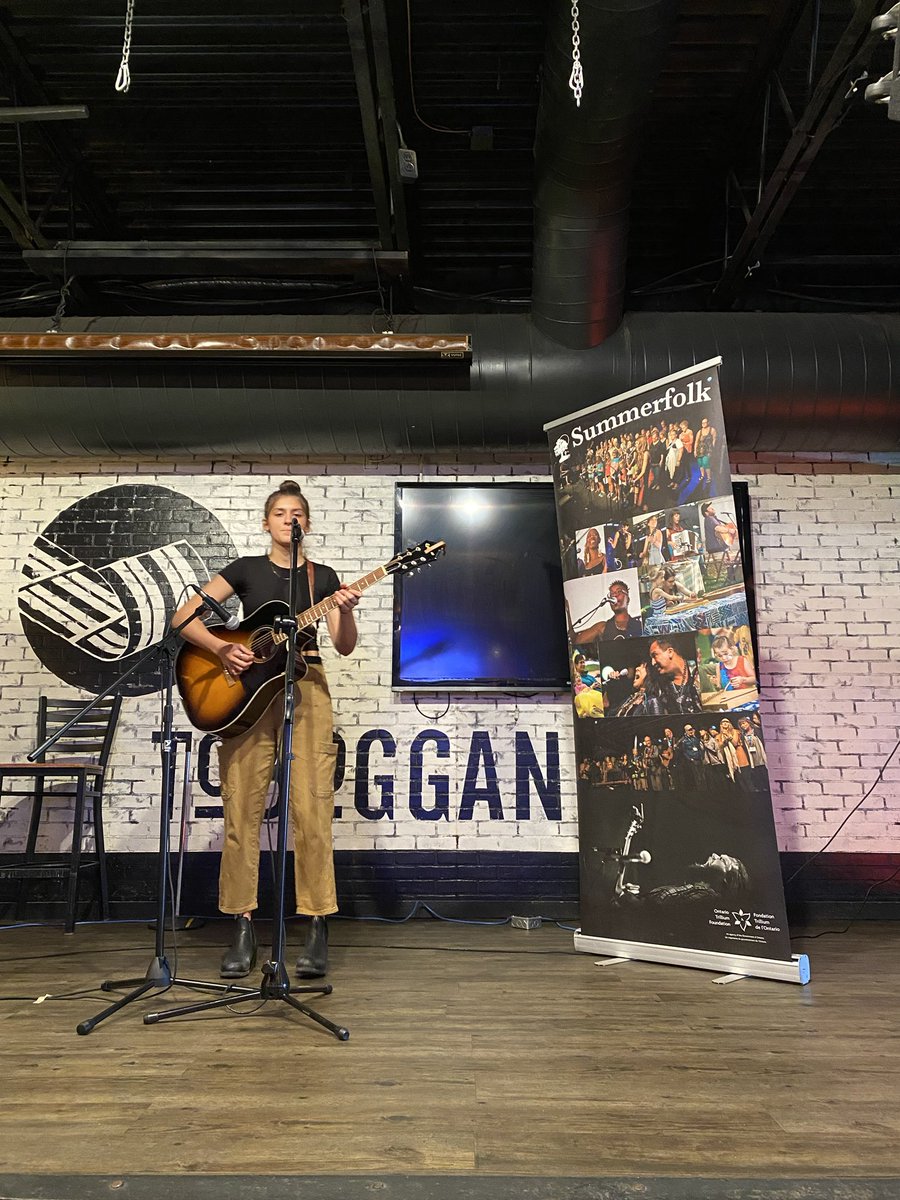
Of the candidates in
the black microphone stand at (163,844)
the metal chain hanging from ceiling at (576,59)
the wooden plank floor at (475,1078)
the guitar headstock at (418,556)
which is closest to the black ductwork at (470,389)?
the guitar headstock at (418,556)

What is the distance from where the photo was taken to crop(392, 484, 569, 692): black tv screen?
4.84 m

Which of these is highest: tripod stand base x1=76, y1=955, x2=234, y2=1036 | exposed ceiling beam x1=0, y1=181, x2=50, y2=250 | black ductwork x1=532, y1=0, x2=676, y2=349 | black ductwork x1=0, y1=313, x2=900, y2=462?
exposed ceiling beam x1=0, y1=181, x2=50, y2=250

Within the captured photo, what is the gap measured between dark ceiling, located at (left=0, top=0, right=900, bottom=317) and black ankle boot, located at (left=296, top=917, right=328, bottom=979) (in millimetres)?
2955

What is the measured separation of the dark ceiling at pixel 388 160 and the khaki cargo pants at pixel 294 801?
2.20 meters

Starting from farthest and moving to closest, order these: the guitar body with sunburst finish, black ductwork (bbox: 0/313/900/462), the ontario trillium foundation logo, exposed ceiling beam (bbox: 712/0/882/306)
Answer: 1. the ontario trillium foundation logo
2. black ductwork (bbox: 0/313/900/462)
3. the guitar body with sunburst finish
4. exposed ceiling beam (bbox: 712/0/882/306)

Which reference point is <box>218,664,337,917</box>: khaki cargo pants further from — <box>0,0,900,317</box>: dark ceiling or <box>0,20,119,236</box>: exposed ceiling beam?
<box>0,20,119,236</box>: exposed ceiling beam

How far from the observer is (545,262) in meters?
4.00

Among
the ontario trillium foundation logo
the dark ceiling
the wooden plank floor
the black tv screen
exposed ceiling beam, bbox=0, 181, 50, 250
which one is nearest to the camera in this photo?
the wooden plank floor

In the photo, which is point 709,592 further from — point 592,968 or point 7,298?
point 7,298

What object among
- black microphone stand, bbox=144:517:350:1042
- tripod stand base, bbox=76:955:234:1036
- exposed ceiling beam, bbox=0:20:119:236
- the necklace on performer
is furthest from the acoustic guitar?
exposed ceiling beam, bbox=0:20:119:236

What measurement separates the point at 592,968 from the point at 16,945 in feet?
8.47

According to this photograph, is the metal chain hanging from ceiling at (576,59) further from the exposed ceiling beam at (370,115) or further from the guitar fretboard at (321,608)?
the guitar fretboard at (321,608)

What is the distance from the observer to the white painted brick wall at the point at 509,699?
4.80m

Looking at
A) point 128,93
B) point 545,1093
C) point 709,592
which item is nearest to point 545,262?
point 709,592
